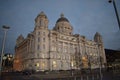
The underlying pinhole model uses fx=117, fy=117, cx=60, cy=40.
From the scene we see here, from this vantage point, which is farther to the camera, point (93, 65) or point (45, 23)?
point (93, 65)

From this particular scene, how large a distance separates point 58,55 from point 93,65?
36.6 m

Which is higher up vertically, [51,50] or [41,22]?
[41,22]

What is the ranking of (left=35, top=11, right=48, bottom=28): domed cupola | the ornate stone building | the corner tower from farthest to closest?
(left=35, top=11, right=48, bottom=28): domed cupola < the corner tower < the ornate stone building

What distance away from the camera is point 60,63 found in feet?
242

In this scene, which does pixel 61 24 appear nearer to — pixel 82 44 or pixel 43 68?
pixel 82 44

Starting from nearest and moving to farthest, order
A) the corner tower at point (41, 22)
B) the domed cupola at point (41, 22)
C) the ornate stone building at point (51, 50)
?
the ornate stone building at point (51, 50) < the corner tower at point (41, 22) < the domed cupola at point (41, 22)

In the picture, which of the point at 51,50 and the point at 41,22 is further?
the point at 41,22

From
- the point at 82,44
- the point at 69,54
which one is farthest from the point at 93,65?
the point at 69,54

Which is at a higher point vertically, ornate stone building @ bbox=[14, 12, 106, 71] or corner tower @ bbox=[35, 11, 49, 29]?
corner tower @ bbox=[35, 11, 49, 29]

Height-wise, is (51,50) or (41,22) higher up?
(41,22)

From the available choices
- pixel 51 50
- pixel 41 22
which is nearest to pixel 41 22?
pixel 41 22

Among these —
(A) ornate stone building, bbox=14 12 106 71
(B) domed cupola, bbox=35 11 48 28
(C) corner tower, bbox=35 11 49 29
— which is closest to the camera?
(A) ornate stone building, bbox=14 12 106 71

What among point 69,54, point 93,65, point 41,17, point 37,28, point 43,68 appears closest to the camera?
point 43,68

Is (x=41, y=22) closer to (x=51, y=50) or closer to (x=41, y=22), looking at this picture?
(x=41, y=22)
